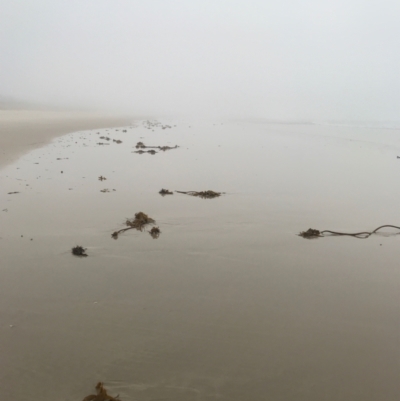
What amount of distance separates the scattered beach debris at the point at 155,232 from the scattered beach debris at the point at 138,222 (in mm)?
155

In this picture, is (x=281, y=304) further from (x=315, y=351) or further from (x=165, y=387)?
(x=165, y=387)

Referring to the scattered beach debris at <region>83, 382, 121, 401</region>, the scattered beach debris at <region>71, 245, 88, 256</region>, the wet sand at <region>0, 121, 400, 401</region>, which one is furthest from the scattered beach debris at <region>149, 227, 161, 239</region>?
the scattered beach debris at <region>83, 382, 121, 401</region>

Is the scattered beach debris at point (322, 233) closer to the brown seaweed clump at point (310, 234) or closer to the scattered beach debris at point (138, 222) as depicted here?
the brown seaweed clump at point (310, 234)

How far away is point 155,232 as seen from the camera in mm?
4469

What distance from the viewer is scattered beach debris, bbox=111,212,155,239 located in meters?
4.47

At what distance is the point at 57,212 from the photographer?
5055 millimetres

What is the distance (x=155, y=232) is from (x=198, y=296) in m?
1.54

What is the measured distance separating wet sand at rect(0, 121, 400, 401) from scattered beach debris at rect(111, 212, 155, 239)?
116 millimetres

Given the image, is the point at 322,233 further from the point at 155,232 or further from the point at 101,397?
the point at 101,397

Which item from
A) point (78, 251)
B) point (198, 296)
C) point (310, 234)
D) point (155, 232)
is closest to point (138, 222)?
point (155, 232)

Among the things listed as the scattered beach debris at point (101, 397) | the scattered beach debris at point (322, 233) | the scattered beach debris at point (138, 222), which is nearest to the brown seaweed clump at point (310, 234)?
the scattered beach debris at point (322, 233)

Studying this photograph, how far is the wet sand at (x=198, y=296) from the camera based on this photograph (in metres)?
2.19

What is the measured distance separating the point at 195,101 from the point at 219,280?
1809 inches

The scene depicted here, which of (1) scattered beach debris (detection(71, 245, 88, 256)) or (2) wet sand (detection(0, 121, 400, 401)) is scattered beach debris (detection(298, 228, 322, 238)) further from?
(1) scattered beach debris (detection(71, 245, 88, 256))
